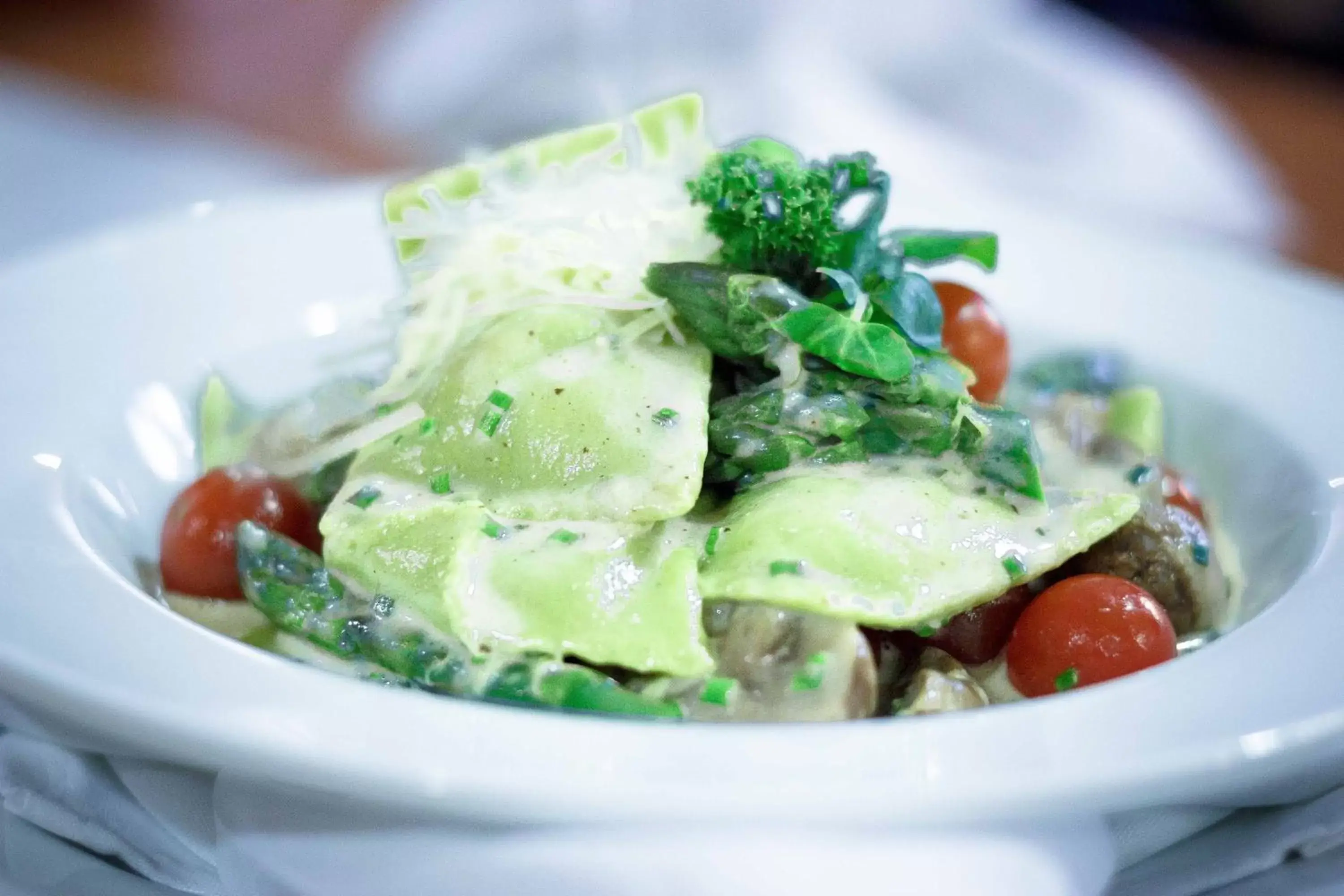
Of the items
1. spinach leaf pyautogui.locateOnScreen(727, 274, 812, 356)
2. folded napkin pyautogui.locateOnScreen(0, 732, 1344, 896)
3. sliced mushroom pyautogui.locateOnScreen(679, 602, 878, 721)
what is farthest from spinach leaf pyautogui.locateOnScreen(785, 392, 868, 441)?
folded napkin pyautogui.locateOnScreen(0, 732, 1344, 896)

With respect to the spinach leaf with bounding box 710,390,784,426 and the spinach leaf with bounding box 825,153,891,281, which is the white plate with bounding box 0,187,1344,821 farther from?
the spinach leaf with bounding box 825,153,891,281

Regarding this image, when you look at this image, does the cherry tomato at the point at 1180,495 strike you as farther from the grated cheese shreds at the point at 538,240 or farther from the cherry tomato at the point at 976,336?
the grated cheese shreds at the point at 538,240

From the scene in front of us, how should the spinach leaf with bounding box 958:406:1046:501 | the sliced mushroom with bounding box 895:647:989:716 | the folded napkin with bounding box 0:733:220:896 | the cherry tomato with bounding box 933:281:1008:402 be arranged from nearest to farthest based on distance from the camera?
the folded napkin with bounding box 0:733:220:896
the sliced mushroom with bounding box 895:647:989:716
the spinach leaf with bounding box 958:406:1046:501
the cherry tomato with bounding box 933:281:1008:402

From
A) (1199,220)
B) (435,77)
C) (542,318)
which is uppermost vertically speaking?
(542,318)

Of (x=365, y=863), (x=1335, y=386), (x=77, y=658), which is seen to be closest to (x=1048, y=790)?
(x=365, y=863)

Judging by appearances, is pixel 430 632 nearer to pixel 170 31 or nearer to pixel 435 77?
pixel 435 77

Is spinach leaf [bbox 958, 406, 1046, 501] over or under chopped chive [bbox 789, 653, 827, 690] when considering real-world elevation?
over

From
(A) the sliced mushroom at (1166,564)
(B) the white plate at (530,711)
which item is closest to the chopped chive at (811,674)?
(B) the white plate at (530,711)

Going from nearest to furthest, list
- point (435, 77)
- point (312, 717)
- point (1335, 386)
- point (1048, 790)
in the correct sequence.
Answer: point (1048, 790), point (312, 717), point (1335, 386), point (435, 77)
